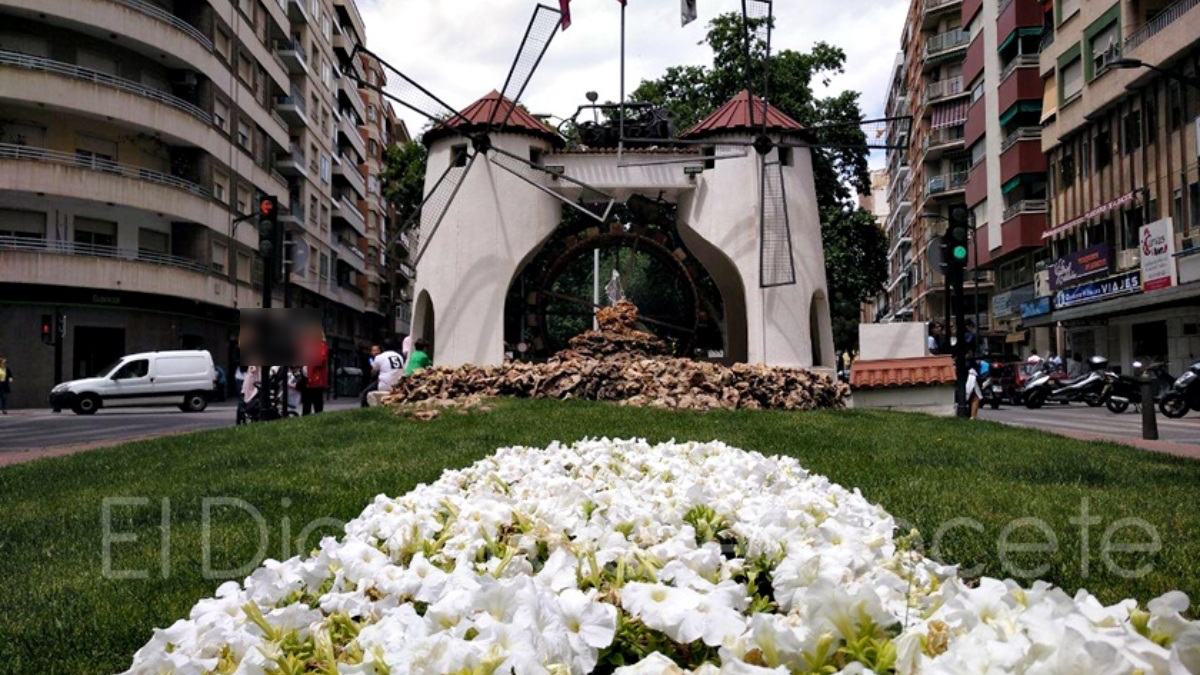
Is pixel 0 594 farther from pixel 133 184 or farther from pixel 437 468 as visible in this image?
pixel 133 184

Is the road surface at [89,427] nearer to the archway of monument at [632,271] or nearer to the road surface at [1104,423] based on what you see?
the archway of monument at [632,271]

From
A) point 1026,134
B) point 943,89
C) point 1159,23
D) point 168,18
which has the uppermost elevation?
point 943,89

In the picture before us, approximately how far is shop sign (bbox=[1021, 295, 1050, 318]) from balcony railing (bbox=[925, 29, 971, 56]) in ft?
92.1

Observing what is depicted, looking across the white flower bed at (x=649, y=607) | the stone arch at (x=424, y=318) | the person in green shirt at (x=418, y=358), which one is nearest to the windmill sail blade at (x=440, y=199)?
the stone arch at (x=424, y=318)

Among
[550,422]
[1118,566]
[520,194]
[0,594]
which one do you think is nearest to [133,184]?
[520,194]

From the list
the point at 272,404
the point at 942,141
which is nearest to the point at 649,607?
the point at 272,404

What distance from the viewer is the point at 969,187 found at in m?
52.2

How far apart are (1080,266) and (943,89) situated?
33.3m

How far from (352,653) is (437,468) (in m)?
6.17

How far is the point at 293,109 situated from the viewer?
167ft

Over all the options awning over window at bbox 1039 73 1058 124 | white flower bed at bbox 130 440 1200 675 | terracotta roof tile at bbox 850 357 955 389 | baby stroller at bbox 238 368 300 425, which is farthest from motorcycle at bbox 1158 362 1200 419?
awning over window at bbox 1039 73 1058 124

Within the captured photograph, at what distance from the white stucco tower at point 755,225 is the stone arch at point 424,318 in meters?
5.47

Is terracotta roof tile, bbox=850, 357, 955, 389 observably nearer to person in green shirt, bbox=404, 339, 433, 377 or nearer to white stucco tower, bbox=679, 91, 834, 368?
white stucco tower, bbox=679, 91, 834, 368

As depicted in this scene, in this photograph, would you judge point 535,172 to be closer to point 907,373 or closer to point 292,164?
point 907,373
